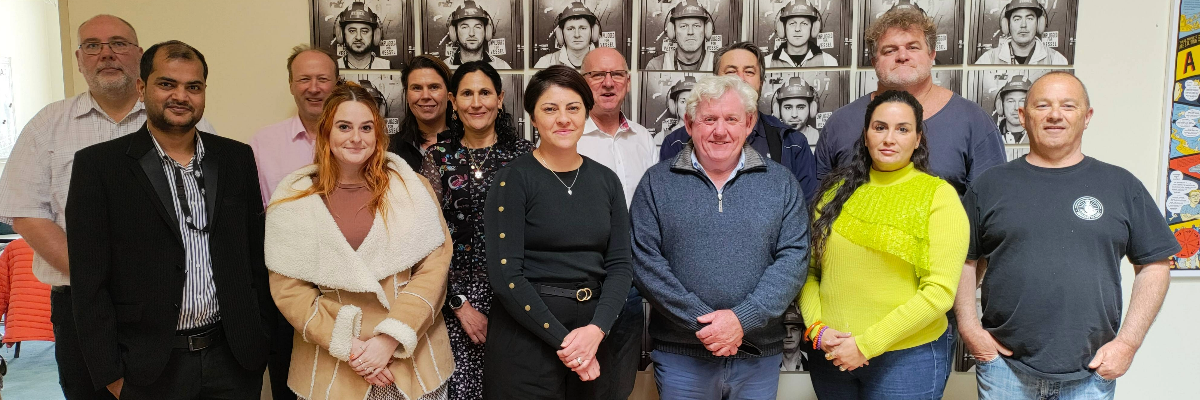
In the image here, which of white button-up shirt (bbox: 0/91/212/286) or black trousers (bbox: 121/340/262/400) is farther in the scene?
white button-up shirt (bbox: 0/91/212/286)

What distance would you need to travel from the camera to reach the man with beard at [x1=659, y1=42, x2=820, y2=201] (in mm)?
2938

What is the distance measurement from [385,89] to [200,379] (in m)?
1.83

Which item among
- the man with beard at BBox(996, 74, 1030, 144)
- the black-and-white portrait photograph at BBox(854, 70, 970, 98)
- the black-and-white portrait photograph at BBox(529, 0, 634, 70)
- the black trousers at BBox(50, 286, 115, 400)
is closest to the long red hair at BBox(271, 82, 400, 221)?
the black trousers at BBox(50, 286, 115, 400)

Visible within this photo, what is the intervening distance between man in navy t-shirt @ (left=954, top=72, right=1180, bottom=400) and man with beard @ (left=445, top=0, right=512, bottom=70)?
248 centimetres

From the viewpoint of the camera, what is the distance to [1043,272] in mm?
2209

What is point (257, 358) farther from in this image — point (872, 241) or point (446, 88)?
point (872, 241)

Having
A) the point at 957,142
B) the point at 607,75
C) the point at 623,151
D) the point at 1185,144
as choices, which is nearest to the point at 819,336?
the point at 957,142

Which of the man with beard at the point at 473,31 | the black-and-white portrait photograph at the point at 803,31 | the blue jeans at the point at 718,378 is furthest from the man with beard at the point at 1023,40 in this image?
the man with beard at the point at 473,31

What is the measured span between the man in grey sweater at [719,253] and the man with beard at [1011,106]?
6.14ft

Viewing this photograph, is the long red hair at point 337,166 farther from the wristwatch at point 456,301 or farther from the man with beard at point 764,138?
the man with beard at point 764,138

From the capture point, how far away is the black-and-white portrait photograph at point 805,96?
3553 millimetres

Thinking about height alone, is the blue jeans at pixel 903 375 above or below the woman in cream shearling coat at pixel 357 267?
below

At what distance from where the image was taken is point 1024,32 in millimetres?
3510

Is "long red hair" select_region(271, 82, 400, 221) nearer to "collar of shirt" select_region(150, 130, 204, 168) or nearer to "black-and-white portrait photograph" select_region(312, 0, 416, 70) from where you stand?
"collar of shirt" select_region(150, 130, 204, 168)
